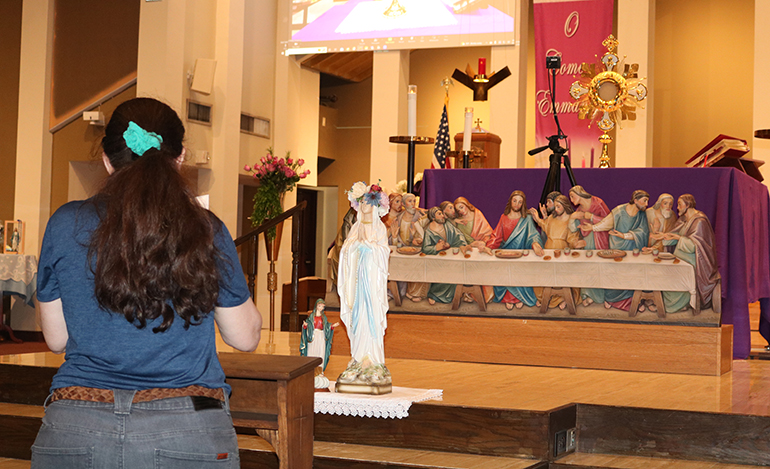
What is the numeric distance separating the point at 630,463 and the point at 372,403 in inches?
45.7

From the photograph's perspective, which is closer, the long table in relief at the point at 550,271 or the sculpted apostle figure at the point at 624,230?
the long table in relief at the point at 550,271

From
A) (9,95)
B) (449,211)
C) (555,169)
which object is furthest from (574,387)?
(9,95)

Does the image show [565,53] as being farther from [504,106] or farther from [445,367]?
[445,367]

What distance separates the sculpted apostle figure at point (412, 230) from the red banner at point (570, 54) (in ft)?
16.5

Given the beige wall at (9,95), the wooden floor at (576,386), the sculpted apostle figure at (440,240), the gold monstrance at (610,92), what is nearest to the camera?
the wooden floor at (576,386)

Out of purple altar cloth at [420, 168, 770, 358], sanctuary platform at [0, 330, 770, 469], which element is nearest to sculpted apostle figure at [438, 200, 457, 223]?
purple altar cloth at [420, 168, 770, 358]

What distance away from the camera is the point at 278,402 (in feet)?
9.30

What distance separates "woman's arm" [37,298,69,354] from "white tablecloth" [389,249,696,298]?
397cm

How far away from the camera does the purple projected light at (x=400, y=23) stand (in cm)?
1118

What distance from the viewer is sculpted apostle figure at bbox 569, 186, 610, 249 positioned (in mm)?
5418

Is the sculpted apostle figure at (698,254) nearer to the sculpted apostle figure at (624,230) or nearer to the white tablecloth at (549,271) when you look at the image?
the white tablecloth at (549,271)

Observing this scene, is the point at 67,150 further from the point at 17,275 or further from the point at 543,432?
the point at 543,432

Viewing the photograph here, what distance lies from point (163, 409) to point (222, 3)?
34.9 feet

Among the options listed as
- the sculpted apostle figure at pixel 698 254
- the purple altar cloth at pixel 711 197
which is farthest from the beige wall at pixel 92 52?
the sculpted apostle figure at pixel 698 254
